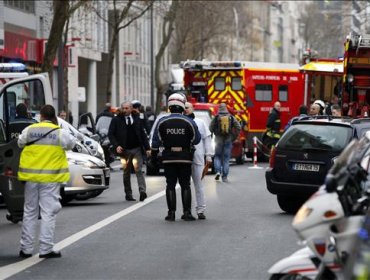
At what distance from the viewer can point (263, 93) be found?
1309 inches

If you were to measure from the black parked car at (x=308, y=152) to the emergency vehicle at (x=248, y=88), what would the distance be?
15.9m

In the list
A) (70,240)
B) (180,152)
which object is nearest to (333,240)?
(70,240)

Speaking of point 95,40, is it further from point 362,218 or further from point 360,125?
point 362,218

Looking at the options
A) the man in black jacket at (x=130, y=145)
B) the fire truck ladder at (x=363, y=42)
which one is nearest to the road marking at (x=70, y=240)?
the man in black jacket at (x=130, y=145)

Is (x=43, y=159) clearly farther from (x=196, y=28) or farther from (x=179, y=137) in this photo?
(x=196, y=28)

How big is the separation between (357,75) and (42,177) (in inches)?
570

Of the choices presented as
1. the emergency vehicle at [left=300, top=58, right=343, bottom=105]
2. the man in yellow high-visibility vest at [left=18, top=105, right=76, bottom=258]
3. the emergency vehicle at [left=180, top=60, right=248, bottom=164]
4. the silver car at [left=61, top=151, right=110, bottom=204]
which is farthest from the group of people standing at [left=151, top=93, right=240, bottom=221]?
the emergency vehicle at [left=180, top=60, right=248, bottom=164]

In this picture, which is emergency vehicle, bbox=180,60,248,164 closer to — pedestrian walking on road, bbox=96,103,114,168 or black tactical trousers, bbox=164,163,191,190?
pedestrian walking on road, bbox=96,103,114,168

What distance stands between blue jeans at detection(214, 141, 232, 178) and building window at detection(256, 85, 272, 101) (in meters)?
9.75

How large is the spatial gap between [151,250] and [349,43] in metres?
13.3

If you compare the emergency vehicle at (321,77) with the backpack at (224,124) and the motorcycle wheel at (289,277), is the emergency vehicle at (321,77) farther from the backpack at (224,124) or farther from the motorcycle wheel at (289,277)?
the motorcycle wheel at (289,277)

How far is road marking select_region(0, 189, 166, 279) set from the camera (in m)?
10.5

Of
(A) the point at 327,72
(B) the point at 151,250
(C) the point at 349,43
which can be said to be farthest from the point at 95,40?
(B) the point at 151,250

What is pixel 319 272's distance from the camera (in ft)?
23.7
